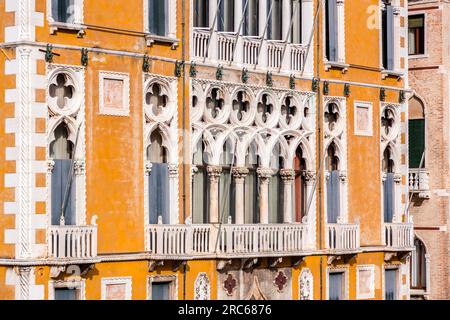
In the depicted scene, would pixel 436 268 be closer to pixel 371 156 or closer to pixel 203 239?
pixel 371 156

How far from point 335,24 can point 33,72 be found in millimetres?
10988

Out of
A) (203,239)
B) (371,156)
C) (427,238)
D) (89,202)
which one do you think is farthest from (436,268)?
(89,202)

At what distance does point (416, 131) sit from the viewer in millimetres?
48656

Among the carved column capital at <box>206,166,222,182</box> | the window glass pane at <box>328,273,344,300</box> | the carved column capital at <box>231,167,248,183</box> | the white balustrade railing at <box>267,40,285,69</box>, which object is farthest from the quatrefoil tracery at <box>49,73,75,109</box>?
the window glass pane at <box>328,273,344,300</box>

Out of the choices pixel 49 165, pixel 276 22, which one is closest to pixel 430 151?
pixel 276 22

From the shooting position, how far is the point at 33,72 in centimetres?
3359

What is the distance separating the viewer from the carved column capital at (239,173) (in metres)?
38.6

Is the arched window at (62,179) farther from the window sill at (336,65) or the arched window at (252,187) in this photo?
the window sill at (336,65)

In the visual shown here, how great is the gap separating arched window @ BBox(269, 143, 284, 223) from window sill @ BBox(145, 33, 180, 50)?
14.1ft

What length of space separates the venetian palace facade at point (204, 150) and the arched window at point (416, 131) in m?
4.20

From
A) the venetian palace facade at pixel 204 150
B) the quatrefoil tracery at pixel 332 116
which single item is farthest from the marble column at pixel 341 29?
the quatrefoil tracery at pixel 332 116

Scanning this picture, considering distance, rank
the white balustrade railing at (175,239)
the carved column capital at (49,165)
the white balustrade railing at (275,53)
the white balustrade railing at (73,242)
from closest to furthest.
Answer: the white balustrade railing at (73,242), the carved column capital at (49,165), the white balustrade railing at (175,239), the white balustrade railing at (275,53)

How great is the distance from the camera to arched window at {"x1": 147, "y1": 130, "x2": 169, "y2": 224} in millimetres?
36562

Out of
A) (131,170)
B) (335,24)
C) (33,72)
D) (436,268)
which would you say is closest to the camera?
(33,72)
